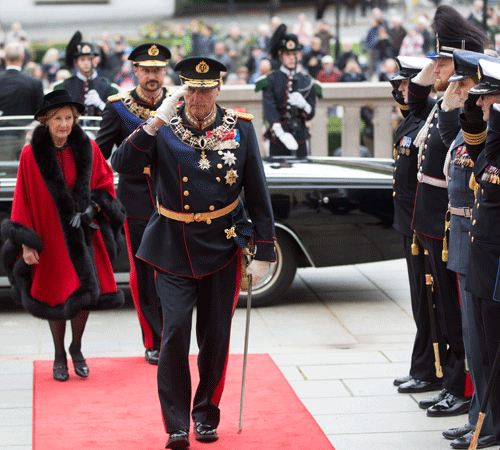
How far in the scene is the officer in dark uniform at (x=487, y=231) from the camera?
14.2ft

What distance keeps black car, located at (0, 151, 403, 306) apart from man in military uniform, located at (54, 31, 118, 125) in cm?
248

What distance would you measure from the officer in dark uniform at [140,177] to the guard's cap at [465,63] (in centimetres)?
225

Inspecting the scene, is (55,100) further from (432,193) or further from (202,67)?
(432,193)

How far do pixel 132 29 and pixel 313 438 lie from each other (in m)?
32.5

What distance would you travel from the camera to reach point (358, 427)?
5156mm

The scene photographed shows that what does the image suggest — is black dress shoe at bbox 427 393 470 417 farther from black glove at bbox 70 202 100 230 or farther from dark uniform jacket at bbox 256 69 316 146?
dark uniform jacket at bbox 256 69 316 146

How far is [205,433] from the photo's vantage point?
4.90 meters

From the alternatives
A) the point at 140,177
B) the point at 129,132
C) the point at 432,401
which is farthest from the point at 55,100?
the point at 432,401

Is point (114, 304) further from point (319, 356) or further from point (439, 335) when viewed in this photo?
point (439, 335)

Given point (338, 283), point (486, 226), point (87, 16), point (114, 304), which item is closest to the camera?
point (486, 226)

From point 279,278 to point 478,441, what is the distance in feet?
10.4

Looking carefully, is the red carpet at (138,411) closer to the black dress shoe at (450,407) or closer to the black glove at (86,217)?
the black dress shoe at (450,407)

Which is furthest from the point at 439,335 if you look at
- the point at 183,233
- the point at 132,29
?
the point at 132,29

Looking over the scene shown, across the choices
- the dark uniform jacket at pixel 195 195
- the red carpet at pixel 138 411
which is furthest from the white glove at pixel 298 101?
the dark uniform jacket at pixel 195 195
